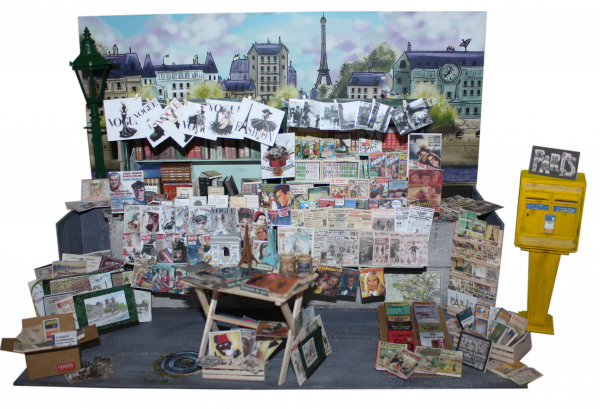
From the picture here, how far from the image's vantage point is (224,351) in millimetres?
4578

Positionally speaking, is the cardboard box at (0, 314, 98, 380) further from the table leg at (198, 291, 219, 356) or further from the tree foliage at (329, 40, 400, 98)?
the tree foliage at (329, 40, 400, 98)

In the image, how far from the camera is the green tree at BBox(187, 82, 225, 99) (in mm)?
6301

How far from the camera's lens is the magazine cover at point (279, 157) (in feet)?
18.7

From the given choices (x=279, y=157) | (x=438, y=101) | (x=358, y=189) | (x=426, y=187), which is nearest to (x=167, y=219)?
(x=279, y=157)

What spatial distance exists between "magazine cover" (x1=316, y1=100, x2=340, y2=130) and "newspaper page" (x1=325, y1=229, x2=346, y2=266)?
46.0 inches

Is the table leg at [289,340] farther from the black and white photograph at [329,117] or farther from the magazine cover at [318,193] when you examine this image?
the black and white photograph at [329,117]

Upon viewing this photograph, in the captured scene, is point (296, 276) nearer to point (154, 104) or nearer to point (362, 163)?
point (362, 163)

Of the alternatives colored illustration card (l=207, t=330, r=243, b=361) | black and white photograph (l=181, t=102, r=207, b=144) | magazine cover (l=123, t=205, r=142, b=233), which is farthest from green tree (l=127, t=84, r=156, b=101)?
colored illustration card (l=207, t=330, r=243, b=361)

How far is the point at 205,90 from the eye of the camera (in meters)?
6.32

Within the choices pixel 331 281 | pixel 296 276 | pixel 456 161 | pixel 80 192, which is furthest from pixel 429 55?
pixel 80 192

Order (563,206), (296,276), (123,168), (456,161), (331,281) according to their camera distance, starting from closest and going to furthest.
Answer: (296,276), (563,206), (331,281), (123,168), (456,161)

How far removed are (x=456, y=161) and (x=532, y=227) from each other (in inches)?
56.1

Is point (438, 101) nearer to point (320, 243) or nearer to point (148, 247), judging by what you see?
point (320, 243)

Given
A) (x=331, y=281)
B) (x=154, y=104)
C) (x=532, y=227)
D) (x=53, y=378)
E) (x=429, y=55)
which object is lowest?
(x=53, y=378)
